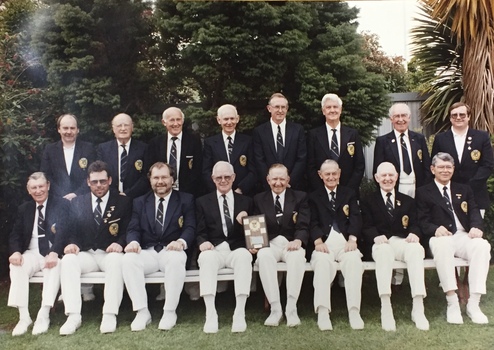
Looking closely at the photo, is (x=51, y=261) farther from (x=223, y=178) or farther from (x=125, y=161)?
(x=223, y=178)

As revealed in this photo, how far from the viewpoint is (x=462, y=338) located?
9.03 feet

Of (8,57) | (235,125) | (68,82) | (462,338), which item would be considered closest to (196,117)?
(235,125)

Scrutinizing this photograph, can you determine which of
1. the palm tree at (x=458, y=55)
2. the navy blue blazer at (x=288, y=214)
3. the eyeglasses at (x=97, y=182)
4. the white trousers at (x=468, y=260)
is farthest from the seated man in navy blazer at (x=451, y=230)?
the eyeglasses at (x=97, y=182)

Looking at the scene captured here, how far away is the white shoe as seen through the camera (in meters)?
2.94

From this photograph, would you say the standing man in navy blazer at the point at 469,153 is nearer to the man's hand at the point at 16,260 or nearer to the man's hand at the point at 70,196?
the man's hand at the point at 70,196

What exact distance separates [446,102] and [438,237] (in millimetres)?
925

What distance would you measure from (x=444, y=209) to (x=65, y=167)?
8.49 feet

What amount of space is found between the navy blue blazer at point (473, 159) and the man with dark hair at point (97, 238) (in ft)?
7.37

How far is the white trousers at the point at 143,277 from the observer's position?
307 cm

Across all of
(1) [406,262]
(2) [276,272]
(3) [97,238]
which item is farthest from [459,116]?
(3) [97,238]

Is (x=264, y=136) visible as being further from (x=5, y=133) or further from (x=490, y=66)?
(x=5, y=133)

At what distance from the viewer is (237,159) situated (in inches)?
143

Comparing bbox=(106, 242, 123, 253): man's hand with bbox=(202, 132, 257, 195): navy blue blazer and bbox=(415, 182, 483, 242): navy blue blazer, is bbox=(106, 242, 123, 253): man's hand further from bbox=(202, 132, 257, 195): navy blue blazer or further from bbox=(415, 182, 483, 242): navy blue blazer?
bbox=(415, 182, 483, 242): navy blue blazer

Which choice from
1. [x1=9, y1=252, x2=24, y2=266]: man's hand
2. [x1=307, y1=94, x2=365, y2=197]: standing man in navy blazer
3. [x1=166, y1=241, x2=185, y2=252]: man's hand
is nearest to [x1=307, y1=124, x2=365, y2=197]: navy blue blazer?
[x1=307, y1=94, x2=365, y2=197]: standing man in navy blazer
